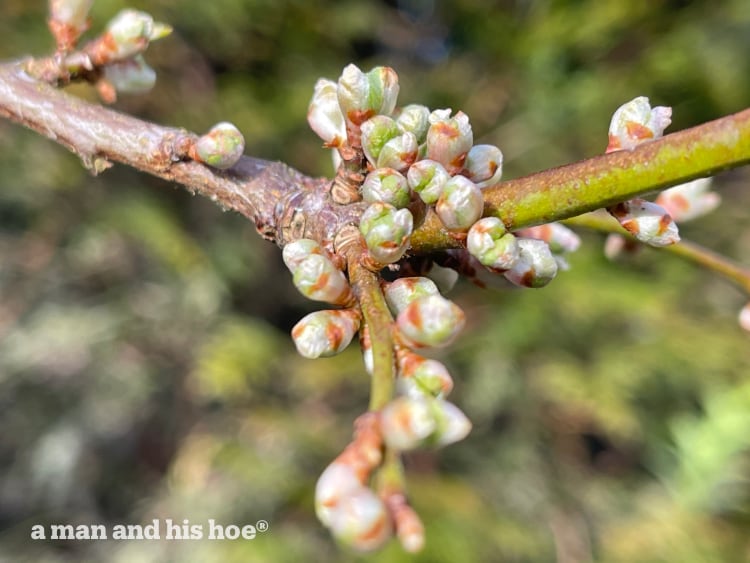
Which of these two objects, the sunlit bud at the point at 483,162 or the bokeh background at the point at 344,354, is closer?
the sunlit bud at the point at 483,162

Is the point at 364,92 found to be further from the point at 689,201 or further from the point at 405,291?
the point at 689,201

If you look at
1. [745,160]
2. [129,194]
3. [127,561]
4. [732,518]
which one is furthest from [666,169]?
[129,194]

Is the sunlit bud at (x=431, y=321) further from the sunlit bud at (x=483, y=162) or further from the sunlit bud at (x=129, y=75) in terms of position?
the sunlit bud at (x=129, y=75)

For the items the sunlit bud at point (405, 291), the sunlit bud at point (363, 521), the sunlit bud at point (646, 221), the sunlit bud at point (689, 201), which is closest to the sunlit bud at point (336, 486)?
the sunlit bud at point (363, 521)

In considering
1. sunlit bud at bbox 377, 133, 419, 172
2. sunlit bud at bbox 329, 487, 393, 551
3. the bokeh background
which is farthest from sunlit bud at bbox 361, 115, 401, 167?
the bokeh background

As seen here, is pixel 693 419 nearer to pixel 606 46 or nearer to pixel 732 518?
pixel 732 518

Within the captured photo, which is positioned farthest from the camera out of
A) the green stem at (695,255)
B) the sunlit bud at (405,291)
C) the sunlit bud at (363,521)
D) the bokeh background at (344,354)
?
the bokeh background at (344,354)

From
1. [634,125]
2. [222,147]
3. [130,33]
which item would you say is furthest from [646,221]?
[130,33]

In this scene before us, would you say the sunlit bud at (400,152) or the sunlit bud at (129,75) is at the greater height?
the sunlit bud at (129,75)
